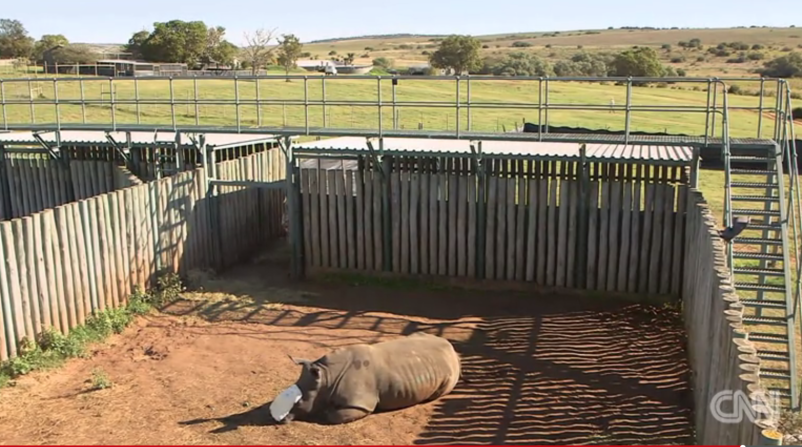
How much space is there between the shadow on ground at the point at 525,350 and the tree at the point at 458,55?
71962mm

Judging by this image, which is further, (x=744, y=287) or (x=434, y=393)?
(x=744, y=287)

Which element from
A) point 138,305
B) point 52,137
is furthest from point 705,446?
point 52,137

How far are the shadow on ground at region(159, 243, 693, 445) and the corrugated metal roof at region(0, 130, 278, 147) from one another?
136 inches

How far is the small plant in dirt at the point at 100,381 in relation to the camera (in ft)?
33.4

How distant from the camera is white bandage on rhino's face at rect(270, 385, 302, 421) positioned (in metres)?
9.01

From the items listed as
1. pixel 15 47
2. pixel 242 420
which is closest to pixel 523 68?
pixel 15 47

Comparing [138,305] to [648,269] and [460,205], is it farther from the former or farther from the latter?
[648,269]

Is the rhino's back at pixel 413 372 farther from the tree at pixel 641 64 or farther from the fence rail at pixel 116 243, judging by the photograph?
the tree at pixel 641 64

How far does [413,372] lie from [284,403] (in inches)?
67.8

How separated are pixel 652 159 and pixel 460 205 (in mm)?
3666

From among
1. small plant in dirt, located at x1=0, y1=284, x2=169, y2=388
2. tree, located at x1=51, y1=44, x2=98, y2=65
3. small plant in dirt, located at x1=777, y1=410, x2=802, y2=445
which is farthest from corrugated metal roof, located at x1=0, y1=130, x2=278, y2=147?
tree, located at x1=51, y1=44, x2=98, y2=65

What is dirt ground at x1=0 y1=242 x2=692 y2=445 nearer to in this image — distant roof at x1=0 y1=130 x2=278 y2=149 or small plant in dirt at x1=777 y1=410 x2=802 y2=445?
small plant in dirt at x1=777 y1=410 x2=802 y2=445

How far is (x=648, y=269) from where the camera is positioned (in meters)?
14.1

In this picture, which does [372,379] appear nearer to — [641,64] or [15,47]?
[641,64]
